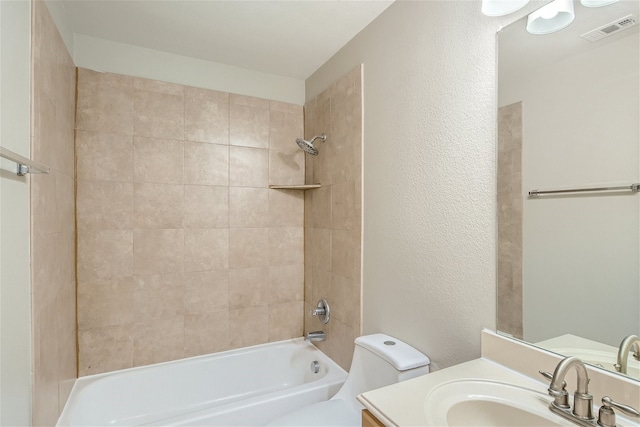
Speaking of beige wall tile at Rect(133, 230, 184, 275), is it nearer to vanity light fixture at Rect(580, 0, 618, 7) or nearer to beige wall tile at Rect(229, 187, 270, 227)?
beige wall tile at Rect(229, 187, 270, 227)

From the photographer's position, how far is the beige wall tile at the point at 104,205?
185cm

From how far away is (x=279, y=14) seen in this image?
65.6 inches

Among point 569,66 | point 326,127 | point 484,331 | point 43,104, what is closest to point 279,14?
point 326,127

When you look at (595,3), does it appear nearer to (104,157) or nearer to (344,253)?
(344,253)

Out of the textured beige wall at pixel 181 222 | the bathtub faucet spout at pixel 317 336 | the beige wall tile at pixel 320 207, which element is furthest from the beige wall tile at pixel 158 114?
the bathtub faucet spout at pixel 317 336

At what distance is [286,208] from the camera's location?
7.96 feet

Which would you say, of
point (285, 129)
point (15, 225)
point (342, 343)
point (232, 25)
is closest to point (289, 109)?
point (285, 129)

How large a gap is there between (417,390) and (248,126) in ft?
6.54

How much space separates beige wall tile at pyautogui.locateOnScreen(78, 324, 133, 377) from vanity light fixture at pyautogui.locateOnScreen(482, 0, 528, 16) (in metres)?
2.45

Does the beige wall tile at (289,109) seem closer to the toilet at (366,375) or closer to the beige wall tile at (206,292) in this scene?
the beige wall tile at (206,292)

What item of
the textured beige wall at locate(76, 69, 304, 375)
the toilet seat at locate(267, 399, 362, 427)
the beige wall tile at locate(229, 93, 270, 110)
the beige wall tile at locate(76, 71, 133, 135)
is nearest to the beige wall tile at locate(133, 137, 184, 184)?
the textured beige wall at locate(76, 69, 304, 375)

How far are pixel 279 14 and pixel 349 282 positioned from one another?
5.09 feet

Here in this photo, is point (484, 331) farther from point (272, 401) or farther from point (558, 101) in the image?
point (272, 401)

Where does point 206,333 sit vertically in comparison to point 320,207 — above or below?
below
